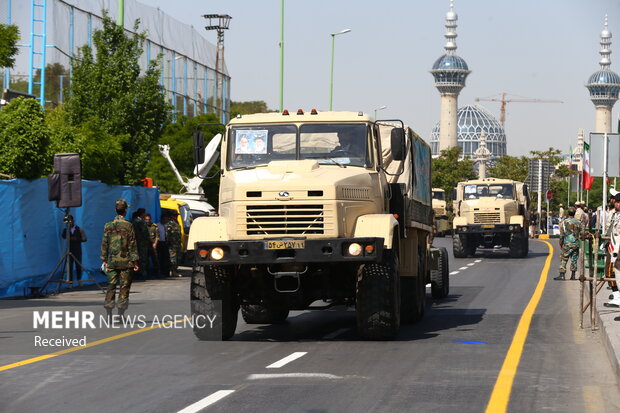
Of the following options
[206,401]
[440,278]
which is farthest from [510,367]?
[440,278]

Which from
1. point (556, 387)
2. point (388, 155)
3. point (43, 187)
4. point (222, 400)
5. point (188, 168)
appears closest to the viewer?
point (222, 400)

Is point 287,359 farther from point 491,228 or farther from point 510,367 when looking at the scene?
point 491,228

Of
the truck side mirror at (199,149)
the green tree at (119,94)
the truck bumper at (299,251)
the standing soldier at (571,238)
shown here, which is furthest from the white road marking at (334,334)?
the green tree at (119,94)

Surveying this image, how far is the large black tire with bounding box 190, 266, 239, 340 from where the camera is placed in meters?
14.2

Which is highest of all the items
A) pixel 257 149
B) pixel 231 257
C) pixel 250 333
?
pixel 257 149

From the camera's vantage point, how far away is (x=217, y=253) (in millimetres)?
13906

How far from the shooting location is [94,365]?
1188 cm

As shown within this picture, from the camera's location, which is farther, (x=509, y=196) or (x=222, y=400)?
(x=509, y=196)

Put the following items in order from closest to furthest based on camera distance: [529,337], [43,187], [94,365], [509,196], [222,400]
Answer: [222,400], [94,365], [529,337], [43,187], [509,196]

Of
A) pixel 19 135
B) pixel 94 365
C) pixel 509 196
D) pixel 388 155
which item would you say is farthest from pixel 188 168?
pixel 94 365

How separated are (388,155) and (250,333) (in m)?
3.04

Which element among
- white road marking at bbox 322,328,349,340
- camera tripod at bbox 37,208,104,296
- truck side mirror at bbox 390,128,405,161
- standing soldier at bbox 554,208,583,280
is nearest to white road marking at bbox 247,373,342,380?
white road marking at bbox 322,328,349,340

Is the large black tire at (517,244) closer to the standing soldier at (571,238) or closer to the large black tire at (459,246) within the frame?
the large black tire at (459,246)

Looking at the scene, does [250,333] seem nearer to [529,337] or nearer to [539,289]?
[529,337]
